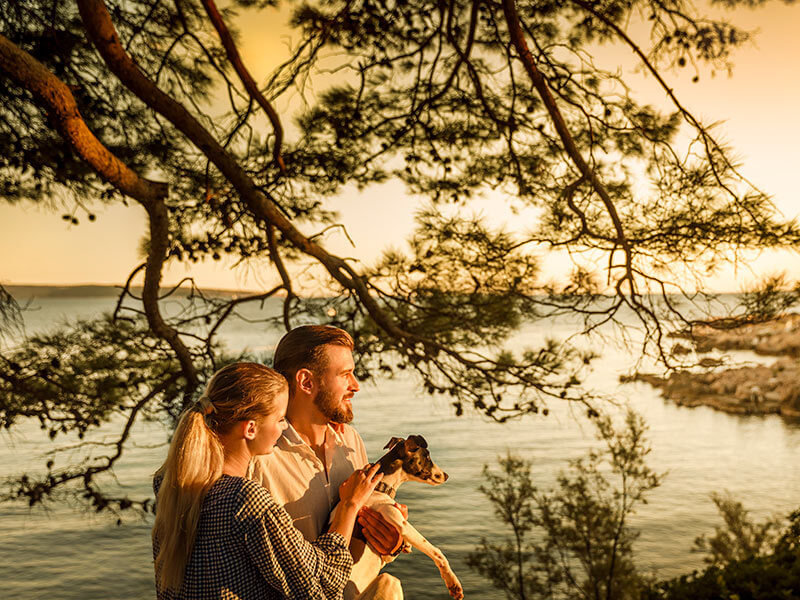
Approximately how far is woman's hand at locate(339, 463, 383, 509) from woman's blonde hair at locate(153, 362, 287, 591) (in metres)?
0.30

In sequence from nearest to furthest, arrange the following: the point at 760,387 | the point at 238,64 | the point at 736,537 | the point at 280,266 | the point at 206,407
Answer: the point at 206,407, the point at 238,64, the point at 280,266, the point at 736,537, the point at 760,387

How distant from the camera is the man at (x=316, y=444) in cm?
183

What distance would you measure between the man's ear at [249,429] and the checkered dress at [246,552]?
117 millimetres

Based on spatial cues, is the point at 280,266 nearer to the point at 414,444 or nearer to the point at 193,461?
the point at 414,444

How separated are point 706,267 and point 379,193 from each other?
296 centimetres

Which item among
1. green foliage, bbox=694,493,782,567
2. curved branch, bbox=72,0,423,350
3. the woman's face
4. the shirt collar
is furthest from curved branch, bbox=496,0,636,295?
green foliage, bbox=694,493,782,567

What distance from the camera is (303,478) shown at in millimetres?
1879

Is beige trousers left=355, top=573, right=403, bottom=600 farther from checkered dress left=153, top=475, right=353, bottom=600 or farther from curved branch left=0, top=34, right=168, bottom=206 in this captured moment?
curved branch left=0, top=34, right=168, bottom=206

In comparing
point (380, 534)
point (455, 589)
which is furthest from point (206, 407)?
point (455, 589)

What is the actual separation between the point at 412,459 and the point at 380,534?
0.93ft

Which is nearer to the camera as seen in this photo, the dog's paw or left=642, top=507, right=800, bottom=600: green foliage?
the dog's paw

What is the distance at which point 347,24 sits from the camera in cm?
418

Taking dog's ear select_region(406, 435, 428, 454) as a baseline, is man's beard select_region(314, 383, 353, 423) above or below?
above

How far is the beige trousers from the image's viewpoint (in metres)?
1.79
